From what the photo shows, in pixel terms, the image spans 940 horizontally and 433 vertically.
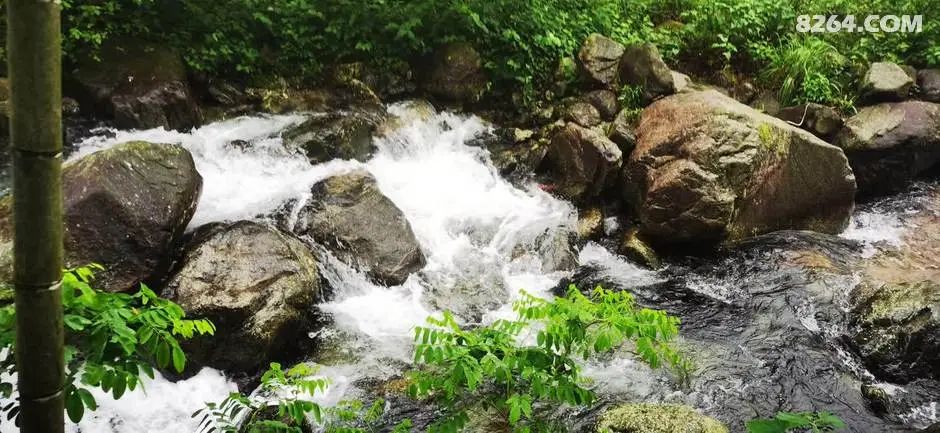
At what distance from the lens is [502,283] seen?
6.98 metres

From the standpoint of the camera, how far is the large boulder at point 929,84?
9.53 metres

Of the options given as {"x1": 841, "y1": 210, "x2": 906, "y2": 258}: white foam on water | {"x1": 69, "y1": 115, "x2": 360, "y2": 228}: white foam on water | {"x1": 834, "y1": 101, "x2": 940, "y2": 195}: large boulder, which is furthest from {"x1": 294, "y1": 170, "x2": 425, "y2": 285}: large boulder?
{"x1": 834, "y1": 101, "x2": 940, "y2": 195}: large boulder

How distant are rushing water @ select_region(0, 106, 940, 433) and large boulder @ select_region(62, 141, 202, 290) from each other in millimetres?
747

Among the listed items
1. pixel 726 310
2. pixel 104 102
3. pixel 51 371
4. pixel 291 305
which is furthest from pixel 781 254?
pixel 104 102

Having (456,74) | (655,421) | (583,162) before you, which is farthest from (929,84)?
(655,421)

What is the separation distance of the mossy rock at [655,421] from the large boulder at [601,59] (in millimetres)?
6491

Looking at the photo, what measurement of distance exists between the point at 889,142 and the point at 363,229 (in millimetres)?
8006

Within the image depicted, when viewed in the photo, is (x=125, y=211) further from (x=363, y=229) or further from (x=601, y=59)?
(x=601, y=59)

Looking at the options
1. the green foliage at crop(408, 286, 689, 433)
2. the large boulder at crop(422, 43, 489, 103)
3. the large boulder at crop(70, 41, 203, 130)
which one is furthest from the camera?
the large boulder at crop(422, 43, 489, 103)

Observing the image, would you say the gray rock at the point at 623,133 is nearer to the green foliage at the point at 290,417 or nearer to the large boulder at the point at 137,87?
the green foliage at the point at 290,417

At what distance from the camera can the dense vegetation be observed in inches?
333

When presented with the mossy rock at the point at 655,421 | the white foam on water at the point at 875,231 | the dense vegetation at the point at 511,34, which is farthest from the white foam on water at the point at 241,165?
the white foam on water at the point at 875,231

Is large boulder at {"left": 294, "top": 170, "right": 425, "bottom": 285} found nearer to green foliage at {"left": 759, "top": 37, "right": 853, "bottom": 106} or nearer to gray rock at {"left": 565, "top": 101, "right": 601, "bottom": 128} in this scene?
gray rock at {"left": 565, "top": 101, "right": 601, "bottom": 128}

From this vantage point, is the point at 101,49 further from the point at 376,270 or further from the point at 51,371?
the point at 51,371
